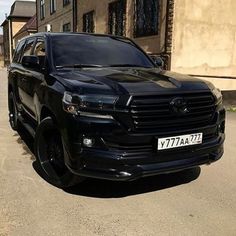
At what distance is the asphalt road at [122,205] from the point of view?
3.51 meters

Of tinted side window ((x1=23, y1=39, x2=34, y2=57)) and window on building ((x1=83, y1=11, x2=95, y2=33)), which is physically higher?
window on building ((x1=83, y1=11, x2=95, y2=33))

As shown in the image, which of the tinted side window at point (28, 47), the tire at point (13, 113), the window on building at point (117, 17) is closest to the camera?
the tinted side window at point (28, 47)

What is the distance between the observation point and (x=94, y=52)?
17.1ft

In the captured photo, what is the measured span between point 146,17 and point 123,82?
→ 1095 centimetres

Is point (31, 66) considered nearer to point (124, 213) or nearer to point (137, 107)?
point (137, 107)

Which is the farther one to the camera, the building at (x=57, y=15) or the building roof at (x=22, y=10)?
the building roof at (x=22, y=10)

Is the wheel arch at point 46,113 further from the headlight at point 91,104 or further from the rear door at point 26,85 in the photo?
the rear door at point 26,85

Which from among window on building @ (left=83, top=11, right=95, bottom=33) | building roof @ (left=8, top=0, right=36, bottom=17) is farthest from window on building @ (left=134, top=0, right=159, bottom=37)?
building roof @ (left=8, top=0, right=36, bottom=17)

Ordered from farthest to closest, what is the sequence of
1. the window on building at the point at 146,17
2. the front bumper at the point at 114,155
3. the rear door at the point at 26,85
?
1. the window on building at the point at 146,17
2. the rear door at the point at 26,85
3. the front bumper at the point at 114,155

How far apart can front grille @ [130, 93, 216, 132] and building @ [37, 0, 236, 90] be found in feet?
28.5

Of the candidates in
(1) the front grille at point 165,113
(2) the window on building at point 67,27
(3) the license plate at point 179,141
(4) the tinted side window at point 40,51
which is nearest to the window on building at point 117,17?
(2) the window on building at point 67,27

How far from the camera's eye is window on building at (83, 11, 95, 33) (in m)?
19.5

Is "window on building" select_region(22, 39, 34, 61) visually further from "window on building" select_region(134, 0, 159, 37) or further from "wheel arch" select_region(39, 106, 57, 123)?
"window on building" select_region(134, 0, 159, 37)

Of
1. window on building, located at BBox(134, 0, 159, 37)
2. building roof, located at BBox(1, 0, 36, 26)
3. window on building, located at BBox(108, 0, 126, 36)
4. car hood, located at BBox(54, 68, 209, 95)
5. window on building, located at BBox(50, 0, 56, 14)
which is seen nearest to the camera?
car hood, located at BBox(54, 68, 209, 95)
